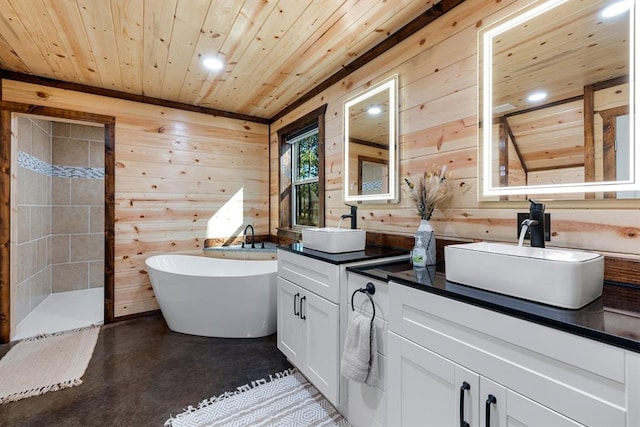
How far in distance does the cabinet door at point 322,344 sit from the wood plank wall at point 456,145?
29.4 inches

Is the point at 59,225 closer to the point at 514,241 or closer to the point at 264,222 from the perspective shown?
the point at 264,222

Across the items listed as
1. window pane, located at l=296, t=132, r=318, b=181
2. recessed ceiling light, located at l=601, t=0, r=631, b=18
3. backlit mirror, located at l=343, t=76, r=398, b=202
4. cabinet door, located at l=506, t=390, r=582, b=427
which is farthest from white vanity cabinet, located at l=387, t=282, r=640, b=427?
window pane, located at l=296, t=132, r=318, b=181

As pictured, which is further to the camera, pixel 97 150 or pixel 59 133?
pixel 97 150

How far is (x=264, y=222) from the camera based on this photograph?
396 centimetres

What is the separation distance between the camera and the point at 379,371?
1.38 metres

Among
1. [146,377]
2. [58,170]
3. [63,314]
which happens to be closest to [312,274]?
[146,377]

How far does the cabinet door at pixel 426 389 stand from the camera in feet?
3.17

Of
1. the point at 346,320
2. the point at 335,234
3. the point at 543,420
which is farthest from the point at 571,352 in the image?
the point at 335,234

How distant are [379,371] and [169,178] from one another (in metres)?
3.00

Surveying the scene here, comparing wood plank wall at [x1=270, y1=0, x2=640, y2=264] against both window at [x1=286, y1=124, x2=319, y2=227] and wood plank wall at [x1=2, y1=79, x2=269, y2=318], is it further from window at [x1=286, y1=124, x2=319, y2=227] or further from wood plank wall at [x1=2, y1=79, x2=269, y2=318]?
wood plank wall at [x1=2, y1=79, x2=269, y2=318]

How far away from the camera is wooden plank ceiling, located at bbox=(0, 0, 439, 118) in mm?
1777

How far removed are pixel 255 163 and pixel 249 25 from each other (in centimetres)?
204

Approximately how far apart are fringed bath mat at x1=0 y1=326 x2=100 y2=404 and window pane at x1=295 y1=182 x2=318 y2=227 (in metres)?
2.25

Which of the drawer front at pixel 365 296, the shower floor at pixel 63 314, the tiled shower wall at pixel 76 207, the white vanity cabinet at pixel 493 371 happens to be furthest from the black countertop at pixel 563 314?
the tiled shower wall at pixel 76 207
